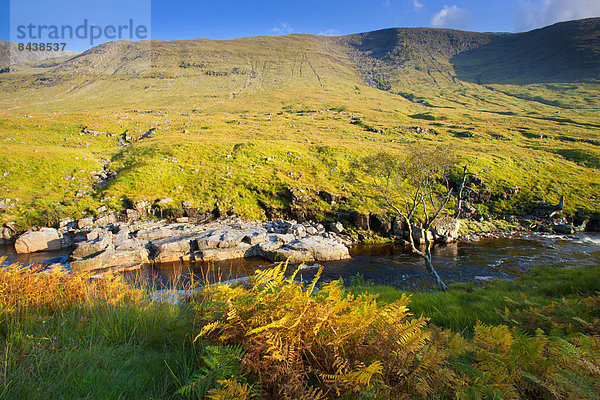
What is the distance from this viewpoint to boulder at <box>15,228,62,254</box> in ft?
62.0

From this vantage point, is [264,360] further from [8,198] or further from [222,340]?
[8,198]

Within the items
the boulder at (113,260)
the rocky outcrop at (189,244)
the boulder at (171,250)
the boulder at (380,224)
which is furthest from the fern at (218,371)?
the boulder at (380,224)

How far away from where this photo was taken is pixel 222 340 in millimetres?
2766

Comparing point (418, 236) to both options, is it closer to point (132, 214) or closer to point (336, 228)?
point (336, 228)

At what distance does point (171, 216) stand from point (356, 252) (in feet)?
61.4

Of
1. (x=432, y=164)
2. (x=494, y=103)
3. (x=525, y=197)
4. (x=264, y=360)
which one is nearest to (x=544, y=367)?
(x=264, y=360)

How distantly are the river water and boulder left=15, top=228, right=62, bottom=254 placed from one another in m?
0.75

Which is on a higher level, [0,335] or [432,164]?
[432,164]

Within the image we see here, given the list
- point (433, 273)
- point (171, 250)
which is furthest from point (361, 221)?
point (171, 250)

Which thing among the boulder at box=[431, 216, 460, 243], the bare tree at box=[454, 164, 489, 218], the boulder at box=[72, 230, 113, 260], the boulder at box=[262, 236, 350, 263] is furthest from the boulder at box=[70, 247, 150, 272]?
the bare tree at box=[454, 164, 489, 218]

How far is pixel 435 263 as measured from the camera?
19.7m

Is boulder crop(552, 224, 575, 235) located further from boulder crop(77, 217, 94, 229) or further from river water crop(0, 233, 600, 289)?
boulder crop(77, 217, 94, 229)

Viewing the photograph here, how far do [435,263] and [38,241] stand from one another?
30713mm

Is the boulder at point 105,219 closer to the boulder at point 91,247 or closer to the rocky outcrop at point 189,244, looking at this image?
the rocky outcrop at point 189,244
